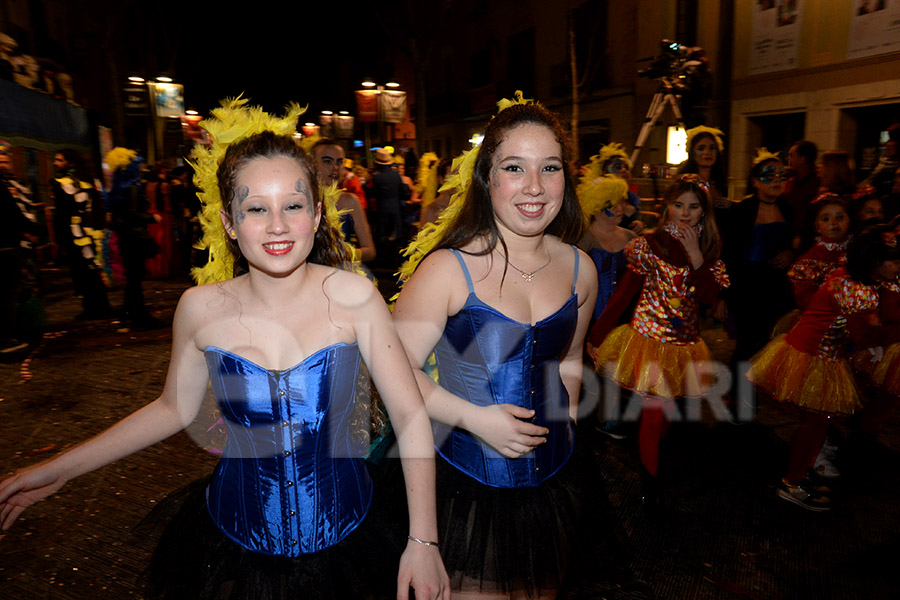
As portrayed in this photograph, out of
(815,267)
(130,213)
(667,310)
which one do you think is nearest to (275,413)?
(667,310)

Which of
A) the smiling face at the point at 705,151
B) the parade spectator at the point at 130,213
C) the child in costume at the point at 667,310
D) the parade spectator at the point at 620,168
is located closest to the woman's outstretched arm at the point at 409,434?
the child in costume at the point at 667,310

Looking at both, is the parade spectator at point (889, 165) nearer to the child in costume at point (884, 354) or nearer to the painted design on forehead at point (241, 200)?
the child in costume at point (884, 354)

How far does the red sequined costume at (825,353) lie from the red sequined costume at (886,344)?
36 centimetres

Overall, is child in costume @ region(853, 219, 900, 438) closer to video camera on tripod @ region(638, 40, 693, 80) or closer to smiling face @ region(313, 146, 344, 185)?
smiling face @ region(313, 146, 344, 185)

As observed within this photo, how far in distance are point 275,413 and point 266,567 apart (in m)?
0.43

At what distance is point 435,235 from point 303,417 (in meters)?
0.98

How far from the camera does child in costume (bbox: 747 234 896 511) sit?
129 inches

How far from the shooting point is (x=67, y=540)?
320 cm

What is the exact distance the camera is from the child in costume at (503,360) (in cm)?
191

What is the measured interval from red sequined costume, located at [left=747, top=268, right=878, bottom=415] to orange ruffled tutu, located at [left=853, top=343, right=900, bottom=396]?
0.38 meters

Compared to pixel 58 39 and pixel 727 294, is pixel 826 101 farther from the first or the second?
pixel 58 39

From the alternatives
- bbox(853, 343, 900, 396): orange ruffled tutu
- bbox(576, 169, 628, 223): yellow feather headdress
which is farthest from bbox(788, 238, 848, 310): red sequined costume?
bbox(576, 169, 628, 223): yellow feather headdress

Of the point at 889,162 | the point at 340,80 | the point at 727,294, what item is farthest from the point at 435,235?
the point at 340,80

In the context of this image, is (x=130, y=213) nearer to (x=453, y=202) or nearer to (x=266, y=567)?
(x=453, y=202)
